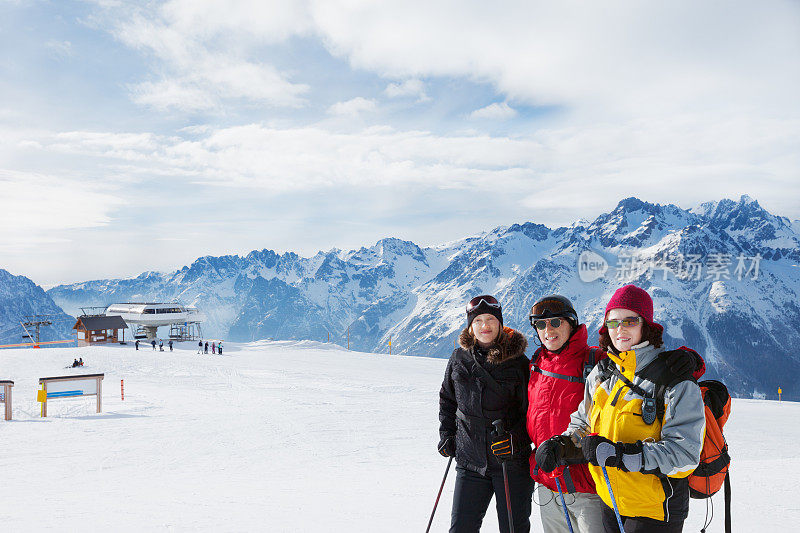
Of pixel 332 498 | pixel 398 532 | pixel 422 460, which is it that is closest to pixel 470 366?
pixel 398 532

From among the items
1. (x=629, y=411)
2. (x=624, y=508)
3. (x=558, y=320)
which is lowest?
(x=624, y=508)

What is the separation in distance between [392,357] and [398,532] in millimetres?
32759

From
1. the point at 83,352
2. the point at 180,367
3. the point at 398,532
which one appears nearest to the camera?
the point at 398,532

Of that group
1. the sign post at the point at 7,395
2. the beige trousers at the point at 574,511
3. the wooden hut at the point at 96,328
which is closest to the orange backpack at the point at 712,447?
the beige trousers at the point at 574,511

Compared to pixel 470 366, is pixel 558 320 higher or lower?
higher

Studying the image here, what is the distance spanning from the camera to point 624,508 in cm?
359

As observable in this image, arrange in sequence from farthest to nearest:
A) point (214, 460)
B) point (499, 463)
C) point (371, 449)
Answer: point (371, 449) < point (214, 460) < point (499, 463)

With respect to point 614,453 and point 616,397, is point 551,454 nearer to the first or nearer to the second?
point 614,453

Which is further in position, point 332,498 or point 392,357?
point 392,357

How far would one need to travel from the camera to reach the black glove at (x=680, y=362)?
3.34 m

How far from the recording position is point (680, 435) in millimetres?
3283

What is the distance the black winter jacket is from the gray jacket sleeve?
1326 mm

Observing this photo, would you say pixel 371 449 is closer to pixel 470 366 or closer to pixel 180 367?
pixel 470 366

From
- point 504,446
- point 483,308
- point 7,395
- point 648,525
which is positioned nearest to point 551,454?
point 504,446
